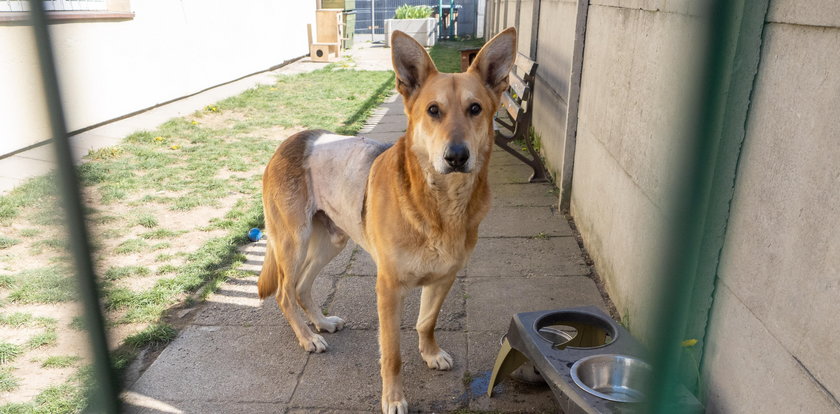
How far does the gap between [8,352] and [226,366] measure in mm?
1233

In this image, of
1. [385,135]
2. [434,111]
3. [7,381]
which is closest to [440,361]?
[434,111]

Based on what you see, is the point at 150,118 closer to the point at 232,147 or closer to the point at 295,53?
the point at 232,147

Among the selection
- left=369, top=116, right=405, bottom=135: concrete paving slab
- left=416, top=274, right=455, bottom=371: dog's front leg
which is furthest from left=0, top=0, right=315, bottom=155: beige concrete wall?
left=369, top=116, right=405, bottom=135: concrete paving slab

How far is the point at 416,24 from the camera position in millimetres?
21781

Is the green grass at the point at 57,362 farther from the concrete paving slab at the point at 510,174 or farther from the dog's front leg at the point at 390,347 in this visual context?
the concrete paving slab at the point at 510,174

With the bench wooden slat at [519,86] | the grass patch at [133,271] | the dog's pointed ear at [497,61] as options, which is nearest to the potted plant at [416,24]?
the bench wooden slat at [519,86]

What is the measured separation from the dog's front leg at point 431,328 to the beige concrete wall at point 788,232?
1419mm

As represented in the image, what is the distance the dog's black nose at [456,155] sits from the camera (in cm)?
241

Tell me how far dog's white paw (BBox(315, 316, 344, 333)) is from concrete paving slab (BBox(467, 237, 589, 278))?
1176 millimetres

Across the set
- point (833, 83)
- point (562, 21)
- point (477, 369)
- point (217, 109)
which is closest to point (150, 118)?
point (217, 109)

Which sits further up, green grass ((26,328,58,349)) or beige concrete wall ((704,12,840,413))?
beige concrete wall ((704,12,840,413))

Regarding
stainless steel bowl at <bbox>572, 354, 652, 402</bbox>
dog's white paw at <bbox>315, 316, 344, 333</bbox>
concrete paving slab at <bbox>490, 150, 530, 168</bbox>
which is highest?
stainless steel bowl at <bbox>572, 354, 652, 402</bbox>

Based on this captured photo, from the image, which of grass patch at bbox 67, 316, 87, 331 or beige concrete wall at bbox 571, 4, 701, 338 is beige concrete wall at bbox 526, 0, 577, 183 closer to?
beige concrete wall at bbox 571, 4, 701, 338

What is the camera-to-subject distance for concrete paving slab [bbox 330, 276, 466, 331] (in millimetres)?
3570
